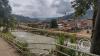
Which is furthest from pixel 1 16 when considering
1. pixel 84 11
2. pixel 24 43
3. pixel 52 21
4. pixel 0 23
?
pixel 84 11

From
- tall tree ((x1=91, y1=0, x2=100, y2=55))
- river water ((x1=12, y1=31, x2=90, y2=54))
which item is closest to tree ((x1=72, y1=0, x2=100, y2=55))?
tall tree ((x1=91, y1=0, x2=100, y2=55))

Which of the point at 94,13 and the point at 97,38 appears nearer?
the point at 97,38

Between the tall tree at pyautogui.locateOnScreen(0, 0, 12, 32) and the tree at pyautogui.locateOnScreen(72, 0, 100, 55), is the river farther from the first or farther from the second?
the tall tree at pyautogui.locateOnScreen(0, 0, 12, 32)

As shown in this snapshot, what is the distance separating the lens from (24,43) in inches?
504

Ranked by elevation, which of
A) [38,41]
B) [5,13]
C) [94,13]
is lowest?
[38,41]

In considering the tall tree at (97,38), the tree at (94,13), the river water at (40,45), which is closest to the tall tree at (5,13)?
the river water at (40,45)

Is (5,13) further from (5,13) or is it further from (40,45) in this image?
(40,45)

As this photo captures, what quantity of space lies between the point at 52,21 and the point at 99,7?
58313 millimetres

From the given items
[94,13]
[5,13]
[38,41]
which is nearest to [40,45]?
[38,41]

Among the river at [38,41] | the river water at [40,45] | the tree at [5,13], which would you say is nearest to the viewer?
the river water at [40,45]

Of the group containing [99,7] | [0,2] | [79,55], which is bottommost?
[79,55]

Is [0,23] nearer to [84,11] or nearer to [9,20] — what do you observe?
[9,20]

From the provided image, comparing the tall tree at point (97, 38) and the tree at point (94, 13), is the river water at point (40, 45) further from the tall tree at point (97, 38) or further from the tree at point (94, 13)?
the tall tree at point (97, 38)

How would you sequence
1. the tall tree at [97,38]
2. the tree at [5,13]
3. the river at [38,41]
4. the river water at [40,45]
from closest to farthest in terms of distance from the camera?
the tall tree at [97,38] → the river water at [40,45] → the river at [38,41] → the tree at [5,13]
